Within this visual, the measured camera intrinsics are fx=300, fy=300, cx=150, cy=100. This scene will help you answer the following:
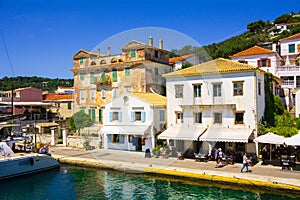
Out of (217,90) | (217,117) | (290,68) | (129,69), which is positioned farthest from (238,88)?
→ (290,68)

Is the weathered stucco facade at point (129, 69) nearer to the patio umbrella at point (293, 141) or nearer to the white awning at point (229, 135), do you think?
the white awning at point (229, 135)

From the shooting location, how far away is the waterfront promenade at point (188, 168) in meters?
15.8

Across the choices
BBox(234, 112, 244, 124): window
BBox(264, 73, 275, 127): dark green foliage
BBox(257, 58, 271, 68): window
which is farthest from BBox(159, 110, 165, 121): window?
BBox(257, 58, 271, 68): window

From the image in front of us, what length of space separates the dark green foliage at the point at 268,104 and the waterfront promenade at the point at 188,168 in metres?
5.20

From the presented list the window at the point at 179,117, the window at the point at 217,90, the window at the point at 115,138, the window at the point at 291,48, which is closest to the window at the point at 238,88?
the window at the point at 217,90

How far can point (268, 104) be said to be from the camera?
24000 mm

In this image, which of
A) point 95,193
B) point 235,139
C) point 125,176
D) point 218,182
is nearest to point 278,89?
point 235,139

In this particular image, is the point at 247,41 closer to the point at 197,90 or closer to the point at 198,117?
the point at 198,117

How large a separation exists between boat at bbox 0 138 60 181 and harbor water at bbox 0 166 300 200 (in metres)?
0.61

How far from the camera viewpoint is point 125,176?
19641 mm

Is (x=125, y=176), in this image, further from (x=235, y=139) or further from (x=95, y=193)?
(x=235, y=139)

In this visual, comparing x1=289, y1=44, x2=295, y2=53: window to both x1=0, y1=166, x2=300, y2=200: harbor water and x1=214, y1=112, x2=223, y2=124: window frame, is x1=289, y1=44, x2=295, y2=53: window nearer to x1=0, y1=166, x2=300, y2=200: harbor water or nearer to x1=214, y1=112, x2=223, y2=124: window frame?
x1=214, y1=112, x2=223, y2=124: window frame

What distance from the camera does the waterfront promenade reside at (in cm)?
1580

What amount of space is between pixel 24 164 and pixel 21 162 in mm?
307
